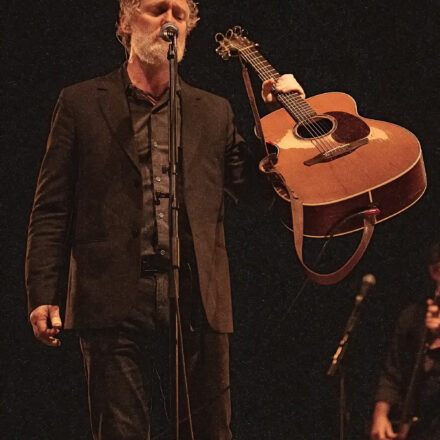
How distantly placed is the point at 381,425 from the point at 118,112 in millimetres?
1725

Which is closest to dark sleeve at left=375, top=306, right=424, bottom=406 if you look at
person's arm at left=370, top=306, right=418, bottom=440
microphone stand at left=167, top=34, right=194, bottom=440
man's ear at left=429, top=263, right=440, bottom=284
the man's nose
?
person's arm at left=370, top=306, right=418, bottom=440

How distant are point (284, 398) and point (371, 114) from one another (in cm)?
144

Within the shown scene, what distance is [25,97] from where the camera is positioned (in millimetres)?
3217

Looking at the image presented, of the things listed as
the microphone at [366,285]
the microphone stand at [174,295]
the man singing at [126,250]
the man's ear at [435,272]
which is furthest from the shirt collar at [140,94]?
the man's ear at [435,272]

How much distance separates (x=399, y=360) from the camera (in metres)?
3.11

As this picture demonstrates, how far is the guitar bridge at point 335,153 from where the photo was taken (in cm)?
238

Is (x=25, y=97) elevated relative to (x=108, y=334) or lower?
elevated

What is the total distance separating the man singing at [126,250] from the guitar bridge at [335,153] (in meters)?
0.34

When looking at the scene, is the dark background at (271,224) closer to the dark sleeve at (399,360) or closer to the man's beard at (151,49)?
the dark sleeve at (399,360)

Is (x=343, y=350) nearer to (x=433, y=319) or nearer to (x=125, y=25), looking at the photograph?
(x=433, y=319)

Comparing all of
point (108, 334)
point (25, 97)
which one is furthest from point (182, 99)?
point (25, 97)

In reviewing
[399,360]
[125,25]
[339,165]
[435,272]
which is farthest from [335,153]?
[399,360]

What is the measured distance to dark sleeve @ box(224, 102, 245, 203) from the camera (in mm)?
2420

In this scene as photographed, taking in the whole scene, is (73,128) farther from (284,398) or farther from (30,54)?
(284,398)
